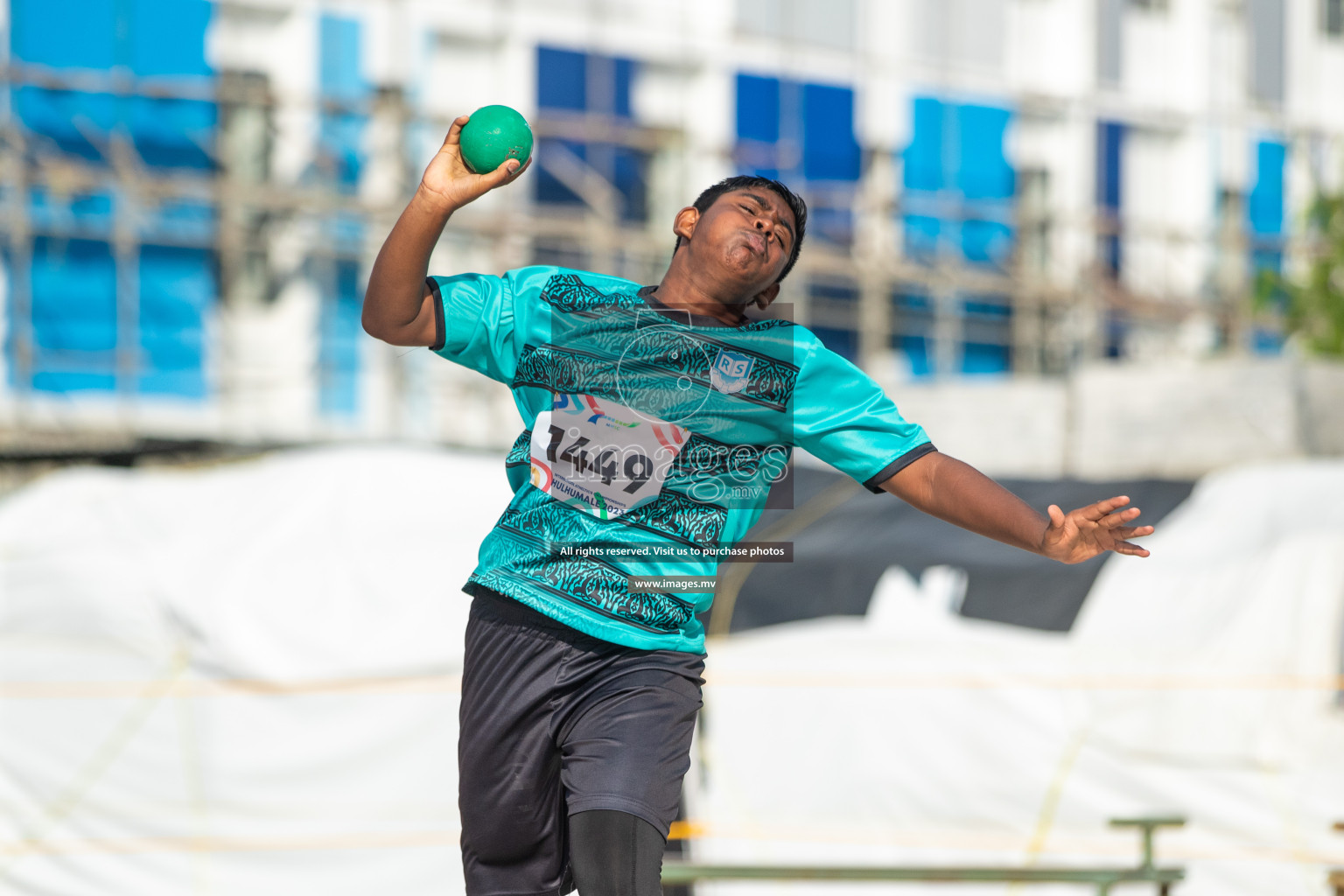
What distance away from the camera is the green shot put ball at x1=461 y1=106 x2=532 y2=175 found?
93.9 inches

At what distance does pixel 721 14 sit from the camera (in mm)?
18203

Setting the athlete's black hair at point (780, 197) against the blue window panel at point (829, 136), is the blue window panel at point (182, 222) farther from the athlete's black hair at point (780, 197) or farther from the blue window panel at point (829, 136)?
the athlete's black hair at point (780, 197)

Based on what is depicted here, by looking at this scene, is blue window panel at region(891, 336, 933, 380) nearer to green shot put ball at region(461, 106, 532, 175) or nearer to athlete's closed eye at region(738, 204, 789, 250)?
athlete's closed eye at region(738, 204, 789, 250)

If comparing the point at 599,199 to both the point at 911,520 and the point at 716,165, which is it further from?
the point at 911,520

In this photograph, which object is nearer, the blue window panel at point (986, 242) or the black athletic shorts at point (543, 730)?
the black athletic shorts at point (543, 730)

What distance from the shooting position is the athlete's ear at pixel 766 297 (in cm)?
267

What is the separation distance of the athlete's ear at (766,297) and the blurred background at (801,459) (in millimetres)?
4576

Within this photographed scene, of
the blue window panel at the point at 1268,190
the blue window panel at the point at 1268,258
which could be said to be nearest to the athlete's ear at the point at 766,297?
the blue window panel at the point at 1268,258

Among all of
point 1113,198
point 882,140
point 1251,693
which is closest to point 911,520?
point 1251,693

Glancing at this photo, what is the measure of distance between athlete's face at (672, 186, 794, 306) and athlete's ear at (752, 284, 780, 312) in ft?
0.07

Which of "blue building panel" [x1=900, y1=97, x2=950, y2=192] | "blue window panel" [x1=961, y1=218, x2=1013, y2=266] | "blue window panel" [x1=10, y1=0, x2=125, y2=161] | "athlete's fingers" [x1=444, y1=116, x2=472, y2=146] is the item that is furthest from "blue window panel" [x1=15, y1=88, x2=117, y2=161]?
"athlete's fingers" [x1=444, y1=116, x2=472, y2=146]

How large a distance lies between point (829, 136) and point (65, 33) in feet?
28.3

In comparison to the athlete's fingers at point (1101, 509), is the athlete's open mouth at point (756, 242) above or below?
above

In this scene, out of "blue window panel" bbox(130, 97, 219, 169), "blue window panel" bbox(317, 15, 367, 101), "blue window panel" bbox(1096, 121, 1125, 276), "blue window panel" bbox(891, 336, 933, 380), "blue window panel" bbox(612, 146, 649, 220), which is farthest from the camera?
"blue window panel" bbox(1096, 121, 1125, 276)
